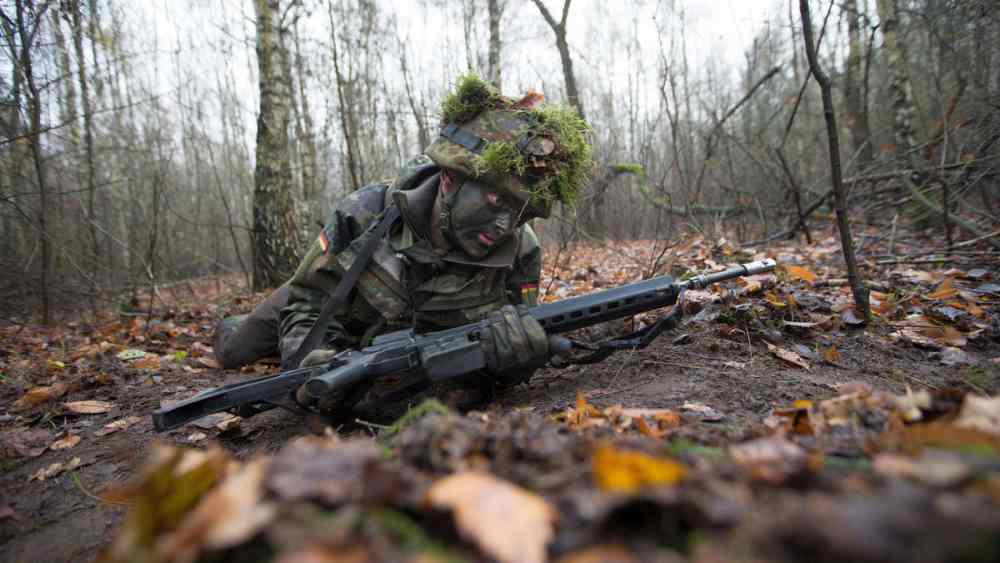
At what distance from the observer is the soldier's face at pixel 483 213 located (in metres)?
2.89

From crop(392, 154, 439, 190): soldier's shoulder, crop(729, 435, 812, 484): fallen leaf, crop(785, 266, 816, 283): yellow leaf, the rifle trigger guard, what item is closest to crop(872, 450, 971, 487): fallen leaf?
crop(729, 435, 812, 484): fallen leaf

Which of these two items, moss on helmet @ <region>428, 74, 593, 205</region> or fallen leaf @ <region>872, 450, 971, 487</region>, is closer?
fallen leaf @ <region>872, 450, 971, 487</region>

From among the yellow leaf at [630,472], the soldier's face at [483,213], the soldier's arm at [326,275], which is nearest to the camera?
the yellow leaf at [630,472]

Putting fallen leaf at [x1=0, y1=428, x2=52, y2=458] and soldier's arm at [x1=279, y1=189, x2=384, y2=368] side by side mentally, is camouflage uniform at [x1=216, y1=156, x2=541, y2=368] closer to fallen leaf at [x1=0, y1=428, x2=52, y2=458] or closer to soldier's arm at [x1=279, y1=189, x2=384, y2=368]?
soldier's arm at [x1=279, y1=189, x2=384, y2=368]

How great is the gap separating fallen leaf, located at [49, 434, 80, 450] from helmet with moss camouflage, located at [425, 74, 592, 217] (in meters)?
2.58

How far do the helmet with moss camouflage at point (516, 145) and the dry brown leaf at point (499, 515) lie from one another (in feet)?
7.22

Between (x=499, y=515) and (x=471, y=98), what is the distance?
2758mm

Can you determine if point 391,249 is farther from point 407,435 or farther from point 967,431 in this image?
point 967,431

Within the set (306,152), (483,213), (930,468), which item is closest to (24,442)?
(483,213)

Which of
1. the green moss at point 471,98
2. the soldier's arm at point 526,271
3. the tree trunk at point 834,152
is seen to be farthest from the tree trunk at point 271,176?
the tree trunk at point 834,152

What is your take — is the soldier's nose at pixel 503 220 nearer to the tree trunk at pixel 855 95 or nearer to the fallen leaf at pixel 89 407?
the fallen leaf at pixel 89 407

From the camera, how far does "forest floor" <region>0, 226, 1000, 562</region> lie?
64 centimetres

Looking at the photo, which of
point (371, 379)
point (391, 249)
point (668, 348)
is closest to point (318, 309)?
point (391, 249)

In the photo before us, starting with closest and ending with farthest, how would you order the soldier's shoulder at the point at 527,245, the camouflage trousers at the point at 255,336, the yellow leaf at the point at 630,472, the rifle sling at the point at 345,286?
the yellow leaf at the point at 630,472 < the rifle sling at the point at 345,286 < the soldier's shoulder at the point at 527,245 < the camouflage trousers at the point at 255,336
